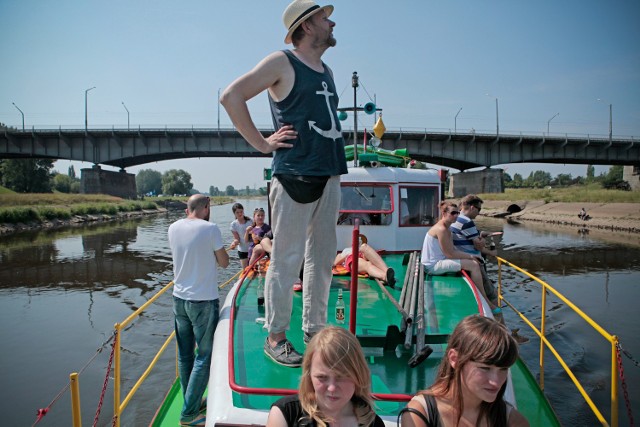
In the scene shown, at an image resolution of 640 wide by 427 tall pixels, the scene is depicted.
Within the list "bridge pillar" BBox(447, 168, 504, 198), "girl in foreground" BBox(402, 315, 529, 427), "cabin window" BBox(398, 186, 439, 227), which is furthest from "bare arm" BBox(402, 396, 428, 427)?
"bridge pillar" BBox(447, 168, 504, 198)

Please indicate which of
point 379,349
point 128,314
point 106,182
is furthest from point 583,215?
point 106,182

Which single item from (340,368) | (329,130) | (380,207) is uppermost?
(329,130)

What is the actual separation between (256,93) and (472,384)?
7.48 ft

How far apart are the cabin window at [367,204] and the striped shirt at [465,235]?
131 cm

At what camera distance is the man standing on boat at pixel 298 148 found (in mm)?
3246

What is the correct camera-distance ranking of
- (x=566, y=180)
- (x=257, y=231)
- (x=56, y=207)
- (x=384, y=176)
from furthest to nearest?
(x=566, y=180) < (x=56, y=207) < (x=257, y=231) < (x=384, y=176)

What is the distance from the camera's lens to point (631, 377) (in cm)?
867

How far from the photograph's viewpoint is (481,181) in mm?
51219

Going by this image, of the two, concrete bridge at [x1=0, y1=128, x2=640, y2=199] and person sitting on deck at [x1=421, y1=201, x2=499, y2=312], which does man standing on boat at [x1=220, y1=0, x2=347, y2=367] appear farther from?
concrete bridge at [x1=0, y1=128, x2=640, y2=199]

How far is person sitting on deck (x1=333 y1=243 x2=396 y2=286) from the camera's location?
5992 mm

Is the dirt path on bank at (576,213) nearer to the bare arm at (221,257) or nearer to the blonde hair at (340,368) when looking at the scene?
the bare arm at (221,257)

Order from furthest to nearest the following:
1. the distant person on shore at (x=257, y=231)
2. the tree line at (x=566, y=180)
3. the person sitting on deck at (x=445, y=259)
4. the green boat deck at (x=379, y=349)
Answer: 1. the tree line at (x=566, y=180)
2. the distant person on shore at (x=257, y=231)
3. the person sitting on deck at (x=445, y=259)
4. the green boat deck at (x=379, y=349)

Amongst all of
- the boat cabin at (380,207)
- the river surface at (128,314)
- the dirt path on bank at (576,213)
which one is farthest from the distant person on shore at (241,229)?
the dirt path on bank at (576,213)

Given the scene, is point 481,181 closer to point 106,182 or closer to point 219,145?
point 219,145
